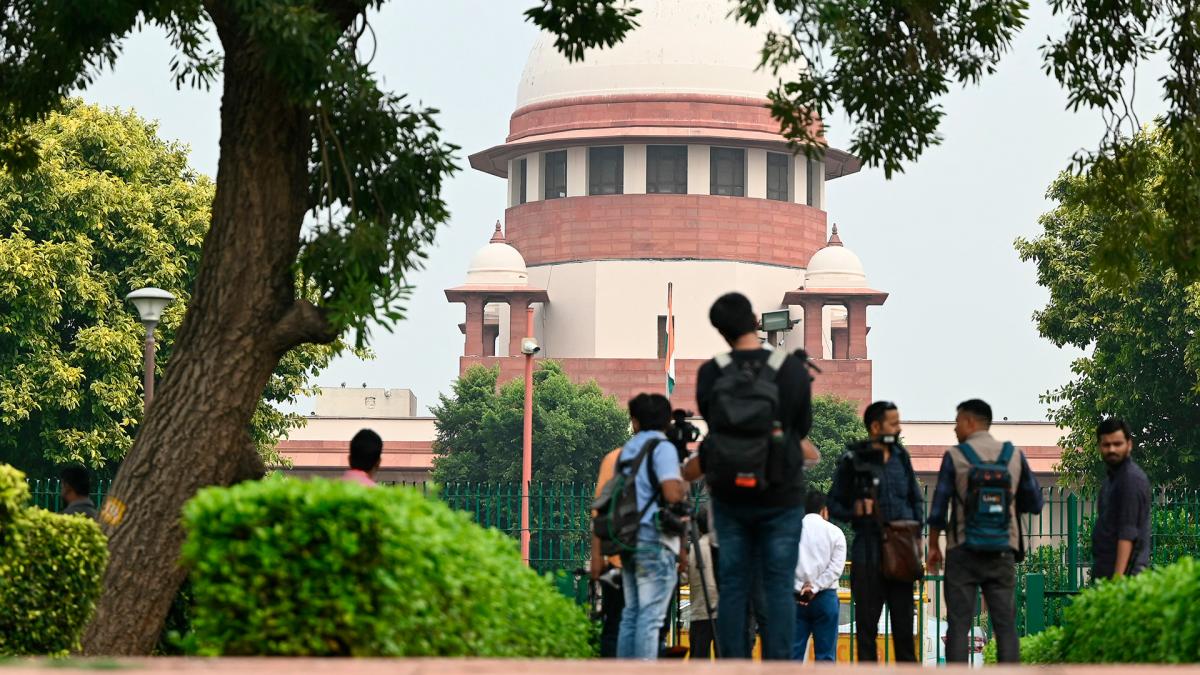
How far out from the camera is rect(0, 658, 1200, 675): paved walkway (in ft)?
16.3

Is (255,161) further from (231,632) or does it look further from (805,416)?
(231,632)

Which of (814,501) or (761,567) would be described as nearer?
(761,567)

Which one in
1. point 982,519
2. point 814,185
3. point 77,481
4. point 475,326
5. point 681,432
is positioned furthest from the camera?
point 814,185

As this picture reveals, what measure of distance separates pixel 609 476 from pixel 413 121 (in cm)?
202

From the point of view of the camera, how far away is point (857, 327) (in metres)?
63.7

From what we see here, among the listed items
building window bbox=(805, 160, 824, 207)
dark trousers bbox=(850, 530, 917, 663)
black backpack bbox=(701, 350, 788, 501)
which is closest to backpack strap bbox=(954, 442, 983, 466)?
dark trousers bbox=(850, 530, 917, 663)

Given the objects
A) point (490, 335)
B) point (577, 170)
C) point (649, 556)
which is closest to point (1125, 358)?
point (649, 556)

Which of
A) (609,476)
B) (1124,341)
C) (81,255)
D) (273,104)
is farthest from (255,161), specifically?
(1124,341)

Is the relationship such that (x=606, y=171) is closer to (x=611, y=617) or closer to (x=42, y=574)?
(x=611, y=617)

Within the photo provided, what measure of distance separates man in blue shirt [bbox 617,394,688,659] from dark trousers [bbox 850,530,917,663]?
1.22 meters

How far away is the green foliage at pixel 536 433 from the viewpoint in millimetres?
50375

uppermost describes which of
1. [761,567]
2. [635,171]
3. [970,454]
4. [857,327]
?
[635,171]

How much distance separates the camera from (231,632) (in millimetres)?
6035

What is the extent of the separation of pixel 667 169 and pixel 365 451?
56.5 meters
